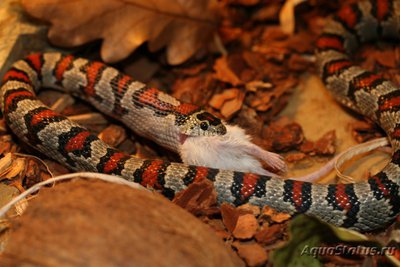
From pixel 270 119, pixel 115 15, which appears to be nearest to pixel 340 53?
pixel 270 119

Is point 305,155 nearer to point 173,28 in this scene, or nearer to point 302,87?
point 302,87

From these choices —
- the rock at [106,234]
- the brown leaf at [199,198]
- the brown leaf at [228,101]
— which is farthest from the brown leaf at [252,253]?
the brown leaf at [228,101]

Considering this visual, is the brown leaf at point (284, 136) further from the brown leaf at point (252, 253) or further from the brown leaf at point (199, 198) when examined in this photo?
the brown leaf at point (252, 253)

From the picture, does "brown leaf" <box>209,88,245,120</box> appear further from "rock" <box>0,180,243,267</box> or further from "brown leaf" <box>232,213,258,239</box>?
"rock" <box>0,180,243,267</box>

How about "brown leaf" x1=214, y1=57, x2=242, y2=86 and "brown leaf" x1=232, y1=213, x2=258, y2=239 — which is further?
"brown leaf" x1=214, y1=57, x2=242, y2=86

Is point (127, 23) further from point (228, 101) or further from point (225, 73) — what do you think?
point (228, 101)

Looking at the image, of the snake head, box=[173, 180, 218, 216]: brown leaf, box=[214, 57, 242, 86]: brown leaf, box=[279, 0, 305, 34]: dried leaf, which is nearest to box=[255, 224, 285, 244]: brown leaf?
box=[173, 180, 218, 216]: brown leaf

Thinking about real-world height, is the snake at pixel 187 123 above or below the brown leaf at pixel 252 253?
above
